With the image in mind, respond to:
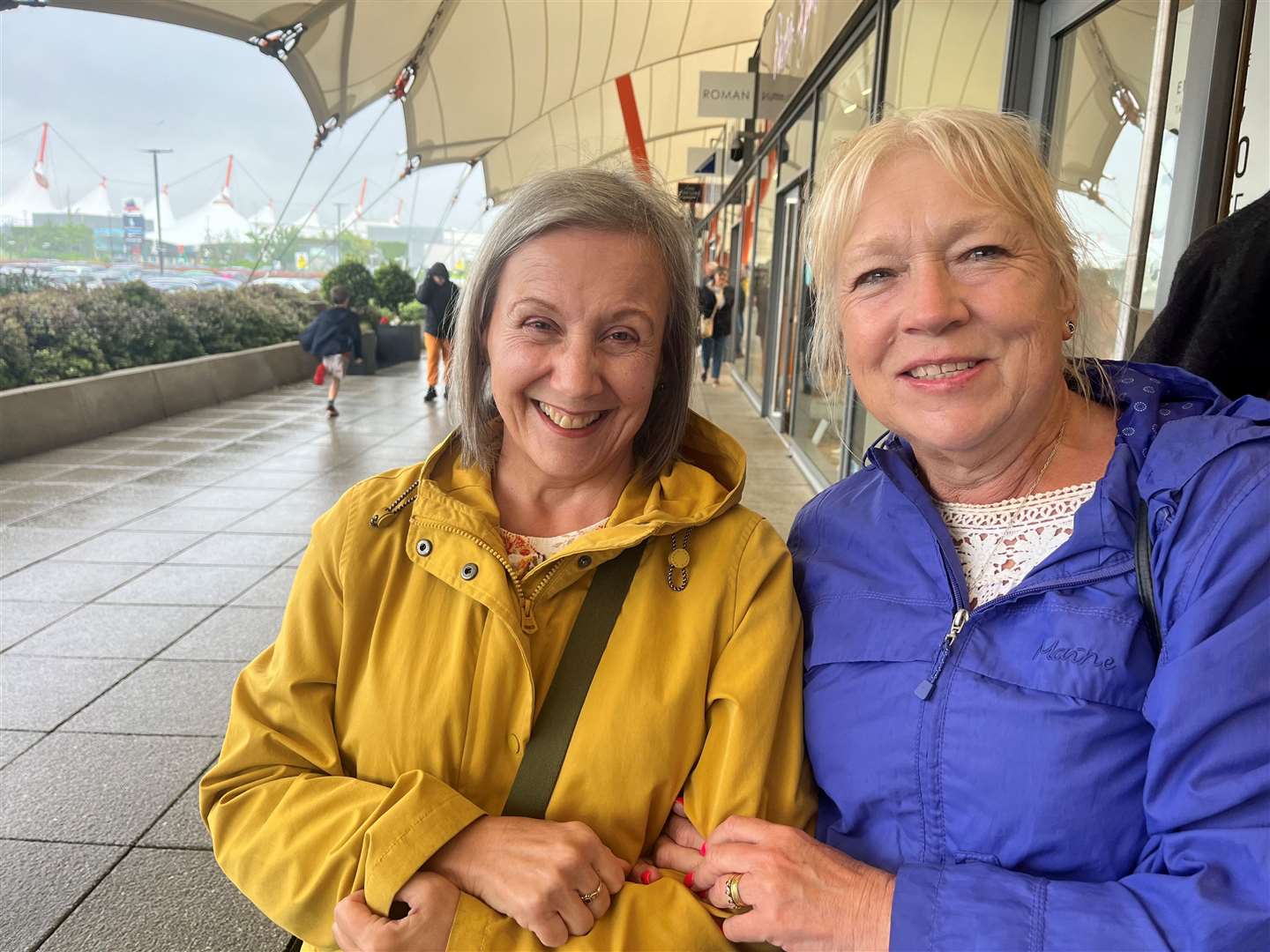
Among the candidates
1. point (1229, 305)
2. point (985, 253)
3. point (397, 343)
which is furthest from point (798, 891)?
point (397, 343)

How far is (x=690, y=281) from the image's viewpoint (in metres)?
1.69

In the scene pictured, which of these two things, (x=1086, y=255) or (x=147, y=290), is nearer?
(x=1086, y=255)

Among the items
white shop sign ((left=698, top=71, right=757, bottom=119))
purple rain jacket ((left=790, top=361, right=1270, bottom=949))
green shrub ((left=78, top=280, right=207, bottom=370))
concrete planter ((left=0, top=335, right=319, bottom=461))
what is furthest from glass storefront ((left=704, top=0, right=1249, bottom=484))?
green shrub ((left=78, top=280, right=207, bottom=370))

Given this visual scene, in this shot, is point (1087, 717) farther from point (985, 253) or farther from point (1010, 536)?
point (985, 253)

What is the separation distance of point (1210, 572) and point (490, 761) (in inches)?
40.0

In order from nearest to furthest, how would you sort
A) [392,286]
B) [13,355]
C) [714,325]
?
[13,355]
[714,325]
[392,286]

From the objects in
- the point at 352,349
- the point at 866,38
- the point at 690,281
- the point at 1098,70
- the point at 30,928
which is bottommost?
the point at 30,928

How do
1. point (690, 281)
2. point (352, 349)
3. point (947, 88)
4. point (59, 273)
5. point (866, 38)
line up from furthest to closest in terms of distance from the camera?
point (352, 349) → point (59, 273) → point (866, 38) → point (947, 88) → point (690, 281)

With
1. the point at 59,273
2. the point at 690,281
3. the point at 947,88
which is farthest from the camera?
the point at 59,273

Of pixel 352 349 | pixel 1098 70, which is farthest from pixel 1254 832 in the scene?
pixel 352 349

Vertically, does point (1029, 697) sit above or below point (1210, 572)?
below

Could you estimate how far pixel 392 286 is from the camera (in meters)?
20.1

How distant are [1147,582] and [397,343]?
18710 mm

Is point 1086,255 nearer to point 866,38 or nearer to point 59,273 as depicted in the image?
point 866,38
